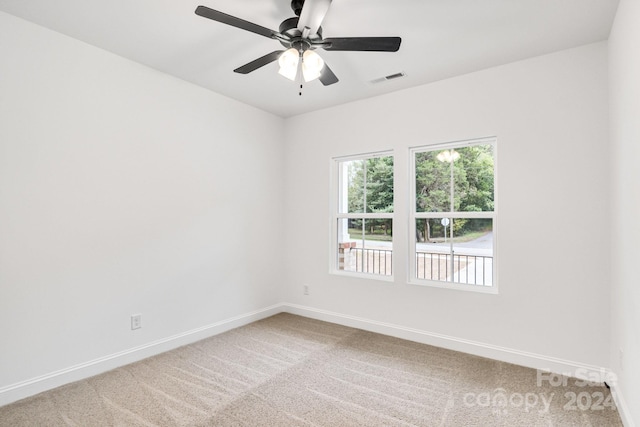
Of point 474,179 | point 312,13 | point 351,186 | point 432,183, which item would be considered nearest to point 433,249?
point 432,183

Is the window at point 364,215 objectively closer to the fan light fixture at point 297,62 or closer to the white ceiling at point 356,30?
the white ceiling at point 356,30

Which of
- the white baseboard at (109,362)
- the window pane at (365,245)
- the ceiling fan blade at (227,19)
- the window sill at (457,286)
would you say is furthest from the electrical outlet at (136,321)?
the window sill at (457,286)

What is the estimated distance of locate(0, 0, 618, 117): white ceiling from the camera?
87.4 inches

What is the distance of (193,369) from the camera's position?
2830 mm

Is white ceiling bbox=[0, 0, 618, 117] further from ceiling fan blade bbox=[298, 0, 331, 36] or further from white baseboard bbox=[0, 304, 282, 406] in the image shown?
white baseboard bbox=[0, 304, 282, 406]

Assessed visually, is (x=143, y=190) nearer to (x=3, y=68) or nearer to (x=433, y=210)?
(x=3, y=68)

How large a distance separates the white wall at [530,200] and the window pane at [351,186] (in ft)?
1.30

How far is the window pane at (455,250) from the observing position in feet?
10.6

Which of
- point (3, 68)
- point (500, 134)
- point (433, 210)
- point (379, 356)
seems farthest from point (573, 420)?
point (3, 68)

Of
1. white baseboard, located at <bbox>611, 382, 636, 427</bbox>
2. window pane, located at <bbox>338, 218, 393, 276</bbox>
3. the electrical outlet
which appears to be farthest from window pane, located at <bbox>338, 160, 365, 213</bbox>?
white baseboard, located at <bbox>611, 382, 636, 427</bbox>

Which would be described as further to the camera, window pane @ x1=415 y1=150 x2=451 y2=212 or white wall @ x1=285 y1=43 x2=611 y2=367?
window pane @ x1=415 y1=150 x2=451 y2=212

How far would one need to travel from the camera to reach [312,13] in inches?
70.9

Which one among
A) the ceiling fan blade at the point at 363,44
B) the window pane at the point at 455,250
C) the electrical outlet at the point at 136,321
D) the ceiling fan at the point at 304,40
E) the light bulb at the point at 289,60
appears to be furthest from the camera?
the window pane at the point at 455,250

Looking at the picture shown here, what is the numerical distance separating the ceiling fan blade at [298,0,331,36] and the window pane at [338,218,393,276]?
93.8 inches
